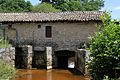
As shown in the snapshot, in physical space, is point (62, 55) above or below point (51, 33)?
below

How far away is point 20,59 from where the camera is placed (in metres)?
27.9

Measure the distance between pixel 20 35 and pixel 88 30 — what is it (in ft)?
21.3

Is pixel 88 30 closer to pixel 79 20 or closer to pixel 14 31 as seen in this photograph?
pixel 79 20

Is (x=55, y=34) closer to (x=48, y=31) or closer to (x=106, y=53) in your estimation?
(x=48, y=31)

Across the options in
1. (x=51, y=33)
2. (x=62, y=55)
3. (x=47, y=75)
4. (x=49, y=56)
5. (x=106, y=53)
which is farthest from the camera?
(x=62, y=55)

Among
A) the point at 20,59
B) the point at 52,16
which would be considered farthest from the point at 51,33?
the point at 20,59

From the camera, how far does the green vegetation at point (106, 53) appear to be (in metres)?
10.7

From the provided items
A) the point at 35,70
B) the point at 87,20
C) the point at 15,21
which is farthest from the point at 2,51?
the point at 87,20

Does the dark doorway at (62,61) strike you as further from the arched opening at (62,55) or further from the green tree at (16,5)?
the green tree at (16,5)

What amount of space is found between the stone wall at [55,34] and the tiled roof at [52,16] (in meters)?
0.49

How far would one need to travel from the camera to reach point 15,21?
28.6 metres

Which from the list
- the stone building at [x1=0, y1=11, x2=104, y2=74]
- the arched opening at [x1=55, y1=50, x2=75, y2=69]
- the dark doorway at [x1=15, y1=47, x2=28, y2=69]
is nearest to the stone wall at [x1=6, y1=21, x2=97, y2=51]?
the stone building at [x1=0, y1=11, x2=104, y2=74]

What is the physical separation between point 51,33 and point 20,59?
12.2 feet

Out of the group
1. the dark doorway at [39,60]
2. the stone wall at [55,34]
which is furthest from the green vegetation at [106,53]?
the dark doorway at [39,60]
